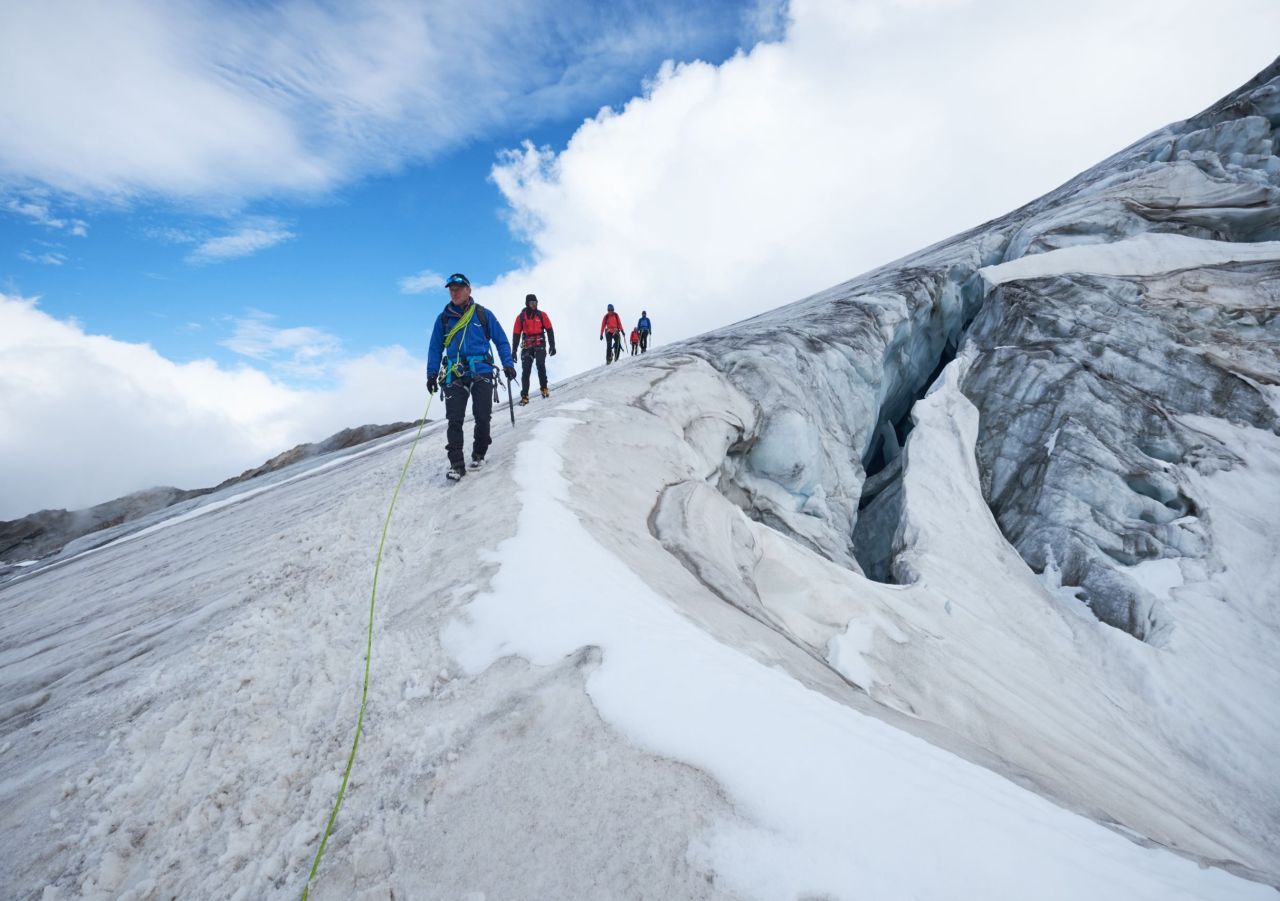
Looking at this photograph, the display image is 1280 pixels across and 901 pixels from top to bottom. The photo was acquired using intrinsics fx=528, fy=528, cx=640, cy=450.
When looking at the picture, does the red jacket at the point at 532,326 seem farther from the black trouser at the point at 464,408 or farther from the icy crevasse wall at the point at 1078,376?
the black trouser at the point at 464,408

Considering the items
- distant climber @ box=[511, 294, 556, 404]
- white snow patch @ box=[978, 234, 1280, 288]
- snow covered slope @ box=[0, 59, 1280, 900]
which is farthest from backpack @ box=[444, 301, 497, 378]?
white snow patch @ box=[978, 234, 1280, 288]

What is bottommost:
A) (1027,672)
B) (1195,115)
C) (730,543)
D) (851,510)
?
(1027,672)

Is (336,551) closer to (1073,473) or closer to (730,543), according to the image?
(730,543)

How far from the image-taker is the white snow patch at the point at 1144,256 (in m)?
15.2

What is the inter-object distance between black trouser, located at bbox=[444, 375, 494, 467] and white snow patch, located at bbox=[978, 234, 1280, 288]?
670 inches

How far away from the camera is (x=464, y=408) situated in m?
Answer: 7.20

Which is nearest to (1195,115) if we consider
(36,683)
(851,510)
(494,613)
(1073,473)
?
(1073,473)

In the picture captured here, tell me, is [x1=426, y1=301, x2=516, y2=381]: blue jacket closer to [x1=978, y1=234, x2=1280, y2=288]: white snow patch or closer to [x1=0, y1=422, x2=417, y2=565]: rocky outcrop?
[x1=978, y1=234, x2=1280, y2=288]: white snow patch

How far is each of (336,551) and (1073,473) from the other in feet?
50.3

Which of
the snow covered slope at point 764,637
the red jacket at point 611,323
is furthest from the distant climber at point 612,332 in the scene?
the snow covered slope at point 764,637

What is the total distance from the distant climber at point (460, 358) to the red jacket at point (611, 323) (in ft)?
50.6

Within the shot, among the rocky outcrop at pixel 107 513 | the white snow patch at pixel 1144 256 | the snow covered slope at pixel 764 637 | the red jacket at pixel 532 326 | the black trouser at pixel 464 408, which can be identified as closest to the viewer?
the snow covered slope at pixel 764 637

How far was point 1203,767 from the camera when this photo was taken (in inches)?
334

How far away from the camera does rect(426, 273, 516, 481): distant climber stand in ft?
23.6
